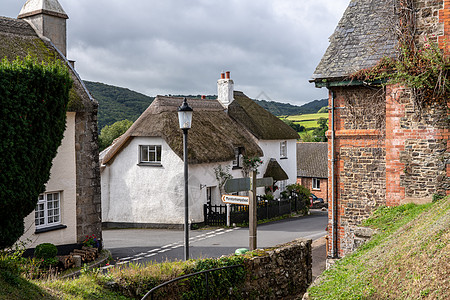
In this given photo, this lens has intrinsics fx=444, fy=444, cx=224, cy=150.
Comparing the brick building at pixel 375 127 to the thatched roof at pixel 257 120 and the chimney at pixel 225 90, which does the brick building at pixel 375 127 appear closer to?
the thatched roof at pixel 257 120

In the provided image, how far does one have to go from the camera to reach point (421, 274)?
5.67m

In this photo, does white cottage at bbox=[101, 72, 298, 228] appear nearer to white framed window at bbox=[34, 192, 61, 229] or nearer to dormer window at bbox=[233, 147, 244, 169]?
dormer window at bbox=[233, 147, 244, 169]

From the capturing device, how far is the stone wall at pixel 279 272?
9.60 m

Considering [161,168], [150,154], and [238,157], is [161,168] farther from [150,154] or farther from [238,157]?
[238,157]

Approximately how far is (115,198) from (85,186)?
32.0 feet

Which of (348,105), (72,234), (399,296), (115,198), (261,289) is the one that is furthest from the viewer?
(115,198)

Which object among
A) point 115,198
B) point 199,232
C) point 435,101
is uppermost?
point 435,101

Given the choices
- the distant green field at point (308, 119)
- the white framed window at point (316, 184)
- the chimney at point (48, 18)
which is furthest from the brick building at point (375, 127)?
the distant green field at point (308, 119)

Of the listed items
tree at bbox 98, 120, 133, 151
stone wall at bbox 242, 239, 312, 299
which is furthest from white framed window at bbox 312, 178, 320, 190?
stone wall at bbox 242, 239, 312, 299

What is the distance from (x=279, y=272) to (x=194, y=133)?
15513 millimetres

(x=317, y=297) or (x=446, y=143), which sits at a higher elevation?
(x=446, y=143)

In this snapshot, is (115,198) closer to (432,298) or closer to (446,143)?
(446,143)

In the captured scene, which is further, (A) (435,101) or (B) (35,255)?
(B) (35,255)

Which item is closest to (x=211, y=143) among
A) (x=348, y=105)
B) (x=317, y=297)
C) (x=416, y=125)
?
(x=348, y=105)
